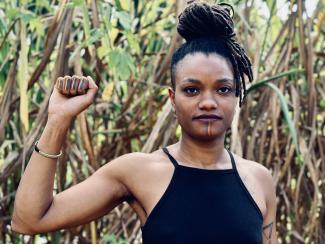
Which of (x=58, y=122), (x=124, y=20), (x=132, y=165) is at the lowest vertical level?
(x=132, y=165)

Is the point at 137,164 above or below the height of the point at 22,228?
above

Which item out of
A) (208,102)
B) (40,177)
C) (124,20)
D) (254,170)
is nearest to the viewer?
(40,177)

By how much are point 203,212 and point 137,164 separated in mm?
189

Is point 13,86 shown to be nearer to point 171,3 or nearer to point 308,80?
point 171,3

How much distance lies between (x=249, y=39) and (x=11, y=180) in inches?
40.4

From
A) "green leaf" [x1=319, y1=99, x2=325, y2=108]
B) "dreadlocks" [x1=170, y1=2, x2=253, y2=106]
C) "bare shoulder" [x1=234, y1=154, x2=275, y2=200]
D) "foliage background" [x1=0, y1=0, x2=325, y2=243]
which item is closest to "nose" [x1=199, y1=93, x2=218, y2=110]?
"dreadlocks" [x1=170, y1=2, x2=253, y2=106]

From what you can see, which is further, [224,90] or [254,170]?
[254,170]

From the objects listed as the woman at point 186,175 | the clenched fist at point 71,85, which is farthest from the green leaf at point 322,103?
the clenched fist at point 71,85

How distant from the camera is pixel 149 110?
2881 mm

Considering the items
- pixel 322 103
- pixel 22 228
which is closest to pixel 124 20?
pixel 22 228

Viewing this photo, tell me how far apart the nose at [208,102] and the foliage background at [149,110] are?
31.3 inches

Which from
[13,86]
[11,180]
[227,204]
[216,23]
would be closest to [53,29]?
[13,86]

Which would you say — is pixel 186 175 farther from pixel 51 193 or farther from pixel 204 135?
pixel 51 193

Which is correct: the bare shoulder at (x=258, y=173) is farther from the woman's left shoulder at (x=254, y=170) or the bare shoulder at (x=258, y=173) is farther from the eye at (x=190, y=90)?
the eye at (x=190, y=90)
